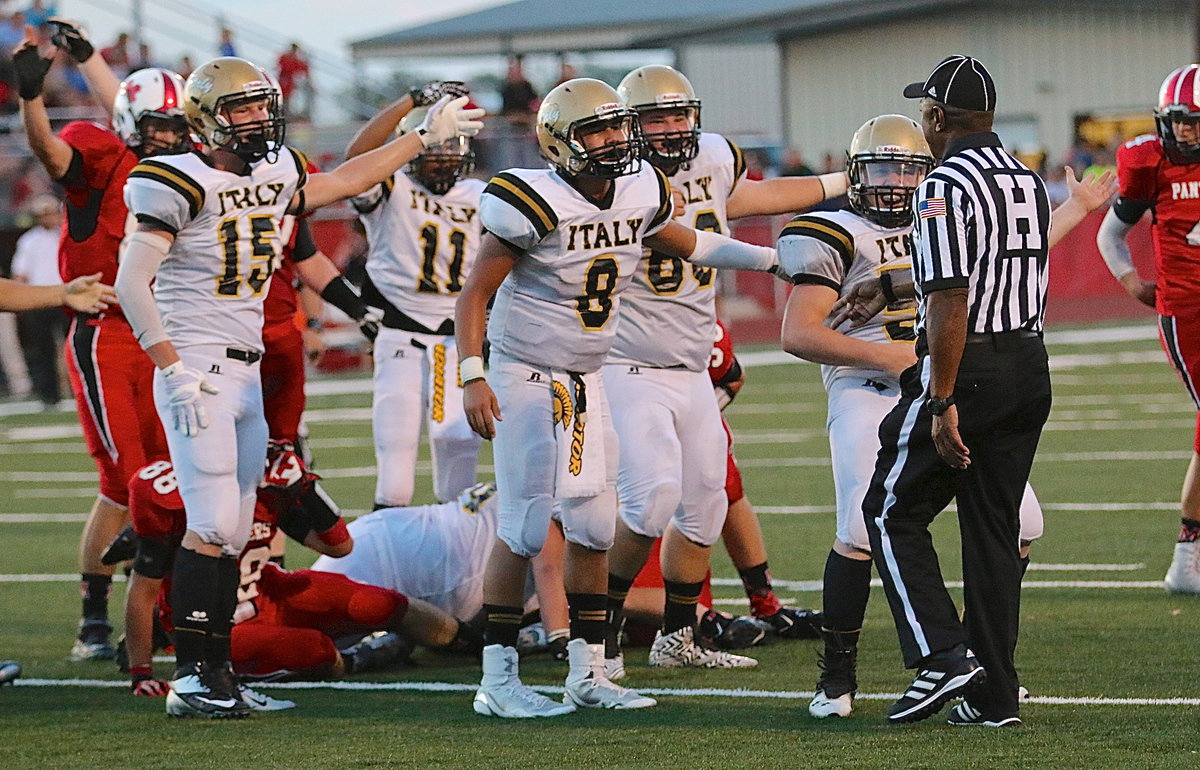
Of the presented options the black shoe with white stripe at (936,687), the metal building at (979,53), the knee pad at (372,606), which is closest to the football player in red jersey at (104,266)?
the knee pad at (372,606)

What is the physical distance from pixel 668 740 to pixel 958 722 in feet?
2.50

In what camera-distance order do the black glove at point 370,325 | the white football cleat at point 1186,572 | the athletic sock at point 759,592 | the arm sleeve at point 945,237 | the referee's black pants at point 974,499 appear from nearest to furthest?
the arm sleeve at point 945,237, the referee's black pants at point 974,499, the athletic sock at point 759,592, the white football cleat at point 1186,572, the black glove at point 370,325

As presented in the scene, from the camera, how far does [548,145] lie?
5.20m

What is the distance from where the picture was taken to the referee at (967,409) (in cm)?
449

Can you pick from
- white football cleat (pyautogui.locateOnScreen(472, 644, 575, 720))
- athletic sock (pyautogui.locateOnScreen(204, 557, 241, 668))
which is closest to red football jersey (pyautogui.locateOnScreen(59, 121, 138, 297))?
athletic sock (pyautogui.locateOnScreen(204, 557, 241, 668))

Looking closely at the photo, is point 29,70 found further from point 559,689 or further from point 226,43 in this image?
point 226,43

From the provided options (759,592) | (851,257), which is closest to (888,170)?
(851,257)

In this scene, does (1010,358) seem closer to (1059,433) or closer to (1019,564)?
(1019,564)

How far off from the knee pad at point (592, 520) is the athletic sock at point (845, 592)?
65cm

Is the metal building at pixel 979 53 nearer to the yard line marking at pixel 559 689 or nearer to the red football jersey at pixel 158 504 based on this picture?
the yard line marking at pixel 559 689

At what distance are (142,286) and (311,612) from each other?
1.42 metres

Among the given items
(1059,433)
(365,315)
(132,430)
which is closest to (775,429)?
(1059,433)

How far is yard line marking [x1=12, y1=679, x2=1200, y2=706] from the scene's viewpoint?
495 centimetres

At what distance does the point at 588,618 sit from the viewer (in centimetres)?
530
